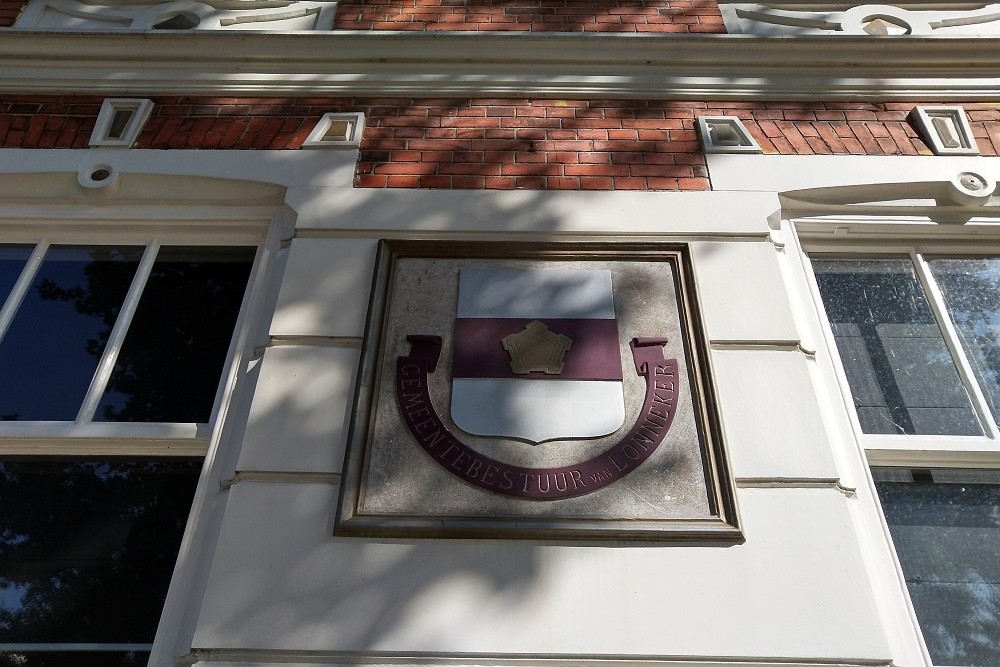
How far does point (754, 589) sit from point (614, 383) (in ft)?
2.41

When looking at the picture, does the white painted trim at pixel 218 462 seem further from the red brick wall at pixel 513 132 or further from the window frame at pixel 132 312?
the red brick wall at pixel 513 132

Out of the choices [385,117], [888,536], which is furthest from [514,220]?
[888,536]

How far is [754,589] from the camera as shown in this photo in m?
2.20

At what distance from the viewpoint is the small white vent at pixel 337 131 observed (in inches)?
131

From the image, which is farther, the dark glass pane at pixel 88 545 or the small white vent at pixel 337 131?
the small white vent at pixel 337 131

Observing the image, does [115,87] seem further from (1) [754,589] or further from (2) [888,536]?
(2) [888,536]

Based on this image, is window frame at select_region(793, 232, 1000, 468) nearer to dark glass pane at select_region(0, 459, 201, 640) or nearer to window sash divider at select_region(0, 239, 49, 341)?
dark glass pane at select_region(0, 459, 201, 640)

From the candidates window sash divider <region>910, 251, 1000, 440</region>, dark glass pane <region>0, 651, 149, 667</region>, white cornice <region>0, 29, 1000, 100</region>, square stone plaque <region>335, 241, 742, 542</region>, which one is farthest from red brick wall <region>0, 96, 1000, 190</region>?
dark glass pane <region>0, 651, 149, 667</region>

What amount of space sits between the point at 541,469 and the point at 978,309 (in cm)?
189

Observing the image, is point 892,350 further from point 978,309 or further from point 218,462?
point 218,462

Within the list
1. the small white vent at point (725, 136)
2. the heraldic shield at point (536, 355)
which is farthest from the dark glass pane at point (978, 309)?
the heraldic shield at point (536, 355)

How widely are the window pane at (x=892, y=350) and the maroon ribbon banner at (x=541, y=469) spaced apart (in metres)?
0.77


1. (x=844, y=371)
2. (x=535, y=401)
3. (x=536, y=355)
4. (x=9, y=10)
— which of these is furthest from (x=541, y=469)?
(x=9, y=10)

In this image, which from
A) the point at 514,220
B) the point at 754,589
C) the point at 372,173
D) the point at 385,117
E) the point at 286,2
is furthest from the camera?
the point at 286,2
